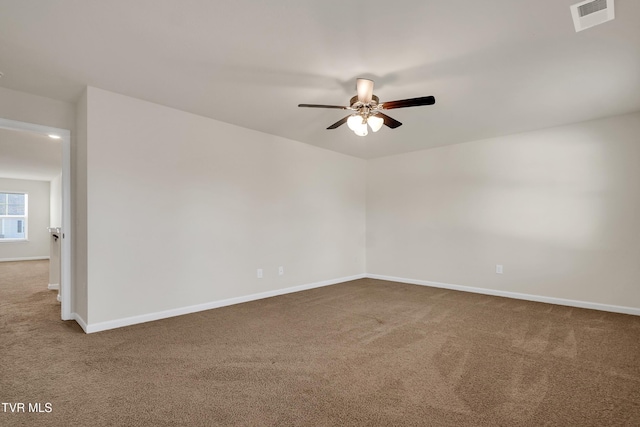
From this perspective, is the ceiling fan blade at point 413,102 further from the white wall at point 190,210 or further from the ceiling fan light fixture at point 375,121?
the white wall at point 190,210

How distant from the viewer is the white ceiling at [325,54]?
6.51 ft

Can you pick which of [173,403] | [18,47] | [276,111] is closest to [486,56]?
[276,111]

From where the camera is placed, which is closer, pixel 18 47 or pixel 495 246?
pixel 18 47

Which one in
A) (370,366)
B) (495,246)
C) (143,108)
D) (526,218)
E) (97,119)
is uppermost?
(143,108)

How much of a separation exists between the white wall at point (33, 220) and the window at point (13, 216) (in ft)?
0.53

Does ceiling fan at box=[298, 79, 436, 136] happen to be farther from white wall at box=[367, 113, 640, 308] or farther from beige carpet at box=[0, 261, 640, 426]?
white wall at box=[367, 113, 640, 308]

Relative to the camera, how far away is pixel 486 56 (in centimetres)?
249

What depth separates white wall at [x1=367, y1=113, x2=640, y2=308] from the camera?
3779mm

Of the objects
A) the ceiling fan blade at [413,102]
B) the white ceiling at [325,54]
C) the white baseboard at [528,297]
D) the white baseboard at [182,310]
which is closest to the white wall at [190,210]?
the white baseboard at [182,310]

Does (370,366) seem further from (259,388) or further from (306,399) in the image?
(259,388)

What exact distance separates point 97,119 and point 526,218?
5474 mm

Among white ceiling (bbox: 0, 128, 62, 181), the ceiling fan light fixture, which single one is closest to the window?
white ceiling (bbox: 0, 128, 62, 181)

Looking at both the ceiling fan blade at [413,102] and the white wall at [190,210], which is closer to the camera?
the ceiling fan blade at [413,102]

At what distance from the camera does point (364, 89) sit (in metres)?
2.62
